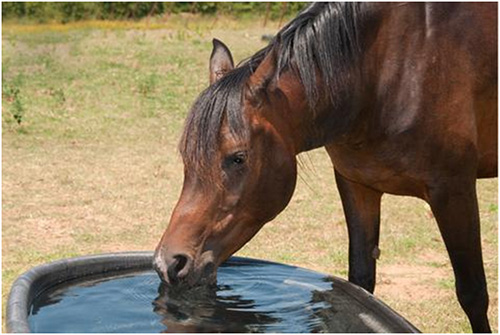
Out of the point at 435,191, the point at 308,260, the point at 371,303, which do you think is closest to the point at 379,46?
the point at 435,191

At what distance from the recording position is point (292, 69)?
9.05ft

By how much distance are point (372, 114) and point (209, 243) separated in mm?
745

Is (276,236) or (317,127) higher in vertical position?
(317,127)

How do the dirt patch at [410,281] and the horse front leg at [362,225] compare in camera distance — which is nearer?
the horse front leg at [362,225]

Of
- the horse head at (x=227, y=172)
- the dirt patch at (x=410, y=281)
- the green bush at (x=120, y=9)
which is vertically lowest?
the dirt patch at (x=410, y=281)

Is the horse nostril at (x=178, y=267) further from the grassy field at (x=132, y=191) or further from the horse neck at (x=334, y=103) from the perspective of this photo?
the grassy field at (x=132, y=191)

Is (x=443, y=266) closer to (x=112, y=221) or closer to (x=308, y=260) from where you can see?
(x=308, y=260)

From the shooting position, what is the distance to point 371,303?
266 cm

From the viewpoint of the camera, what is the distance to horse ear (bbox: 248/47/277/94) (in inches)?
106

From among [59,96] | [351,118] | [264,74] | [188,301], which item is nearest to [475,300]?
[351,118]

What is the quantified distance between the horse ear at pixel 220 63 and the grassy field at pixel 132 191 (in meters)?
1.73

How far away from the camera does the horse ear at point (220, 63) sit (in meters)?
2.89

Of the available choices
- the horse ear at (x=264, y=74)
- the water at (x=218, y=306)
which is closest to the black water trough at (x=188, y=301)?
the water at (x=218, y=306)

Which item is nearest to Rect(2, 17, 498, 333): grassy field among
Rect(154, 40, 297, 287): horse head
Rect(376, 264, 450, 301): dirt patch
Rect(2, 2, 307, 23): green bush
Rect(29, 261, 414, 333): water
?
Rect(376, 264, 450, 301): dirt patch
